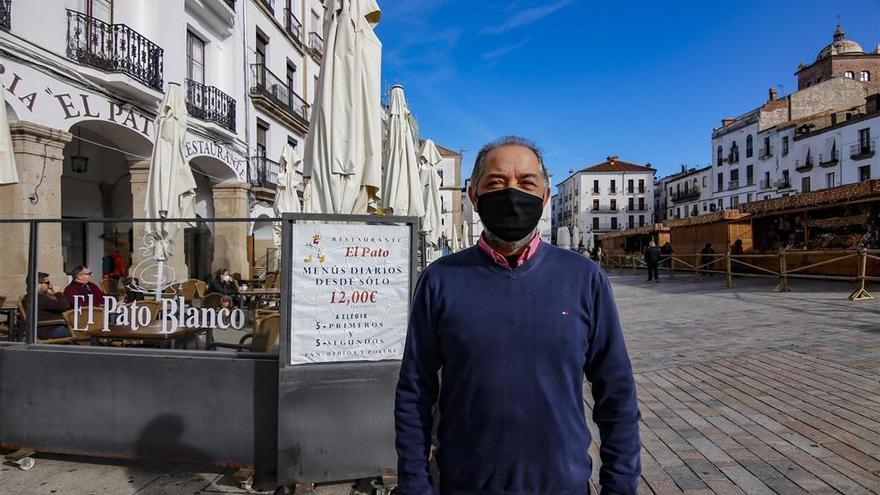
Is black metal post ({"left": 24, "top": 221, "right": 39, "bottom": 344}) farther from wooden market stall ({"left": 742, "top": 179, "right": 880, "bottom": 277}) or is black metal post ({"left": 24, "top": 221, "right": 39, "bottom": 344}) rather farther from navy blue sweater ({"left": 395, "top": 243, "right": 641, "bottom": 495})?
wooden market stall ({"left": 742, "top": 179, "right": 880, "bottom": 277})

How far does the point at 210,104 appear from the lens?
51.2 ft

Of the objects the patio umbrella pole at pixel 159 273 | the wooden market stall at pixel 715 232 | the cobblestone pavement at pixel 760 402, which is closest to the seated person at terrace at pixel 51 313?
the patio umbrella pole at pixel 159 273

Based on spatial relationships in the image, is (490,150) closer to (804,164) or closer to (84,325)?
(84,325)

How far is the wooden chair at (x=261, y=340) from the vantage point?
12.7ft

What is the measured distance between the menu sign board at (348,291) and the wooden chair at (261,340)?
58 centimetres

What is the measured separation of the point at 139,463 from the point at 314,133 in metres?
3.65

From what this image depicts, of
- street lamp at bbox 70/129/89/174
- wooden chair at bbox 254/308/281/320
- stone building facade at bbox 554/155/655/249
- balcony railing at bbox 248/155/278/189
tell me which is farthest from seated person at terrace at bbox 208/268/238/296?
stone building facade at bbox 554/155/655/249

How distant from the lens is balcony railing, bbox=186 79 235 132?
48.0 ft

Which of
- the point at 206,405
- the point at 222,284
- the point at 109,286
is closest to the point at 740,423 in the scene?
the point at 206,405

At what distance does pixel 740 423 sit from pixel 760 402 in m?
0.69

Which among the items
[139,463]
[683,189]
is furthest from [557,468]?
[683,189]

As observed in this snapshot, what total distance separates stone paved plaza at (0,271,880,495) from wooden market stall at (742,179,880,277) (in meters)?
7.58

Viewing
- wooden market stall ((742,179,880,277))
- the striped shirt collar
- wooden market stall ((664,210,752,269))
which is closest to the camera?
the striped shirt collar

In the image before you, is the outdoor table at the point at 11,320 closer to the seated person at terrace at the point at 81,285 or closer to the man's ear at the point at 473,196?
the seated person at terrace at the point at 81,285
